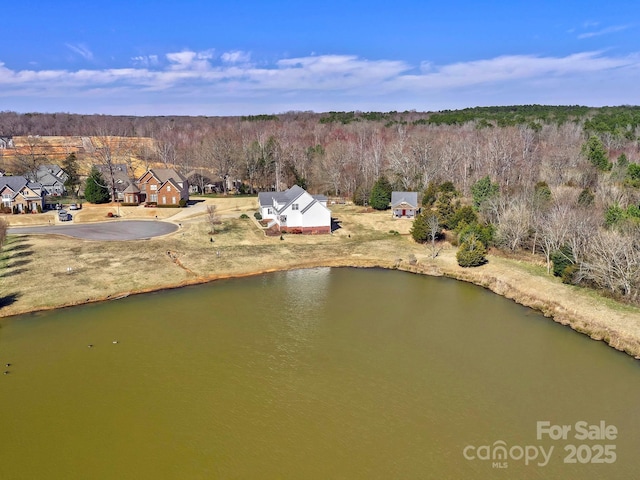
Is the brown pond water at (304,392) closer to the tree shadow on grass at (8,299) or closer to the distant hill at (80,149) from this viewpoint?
the tree shadow on grass at (8,299)

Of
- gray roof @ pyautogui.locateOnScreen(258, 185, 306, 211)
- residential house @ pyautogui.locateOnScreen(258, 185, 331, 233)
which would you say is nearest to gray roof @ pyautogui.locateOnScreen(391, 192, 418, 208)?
residential house @ pyautogui.locateOnScreen(258, 185, 331, 233)

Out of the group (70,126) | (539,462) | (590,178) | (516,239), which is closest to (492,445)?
(539,462)

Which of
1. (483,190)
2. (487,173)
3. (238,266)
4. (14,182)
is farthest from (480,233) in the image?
(14,182)

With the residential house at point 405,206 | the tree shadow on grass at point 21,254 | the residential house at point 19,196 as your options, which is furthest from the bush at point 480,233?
the residential house at point 19,196

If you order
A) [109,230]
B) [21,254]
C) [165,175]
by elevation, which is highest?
[165,175]

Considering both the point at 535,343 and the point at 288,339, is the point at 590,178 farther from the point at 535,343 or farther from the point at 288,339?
the point at 288,339

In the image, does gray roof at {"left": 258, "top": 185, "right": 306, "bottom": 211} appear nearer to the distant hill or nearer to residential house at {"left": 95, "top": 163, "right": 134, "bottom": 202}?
residential house at {"left": 95, "top": 163, "right": 134, "bottom": 202}

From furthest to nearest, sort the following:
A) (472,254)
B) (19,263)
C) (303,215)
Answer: (303,215) < (472,254) < (19,263)

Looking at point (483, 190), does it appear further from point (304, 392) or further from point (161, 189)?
point (161, 189)
